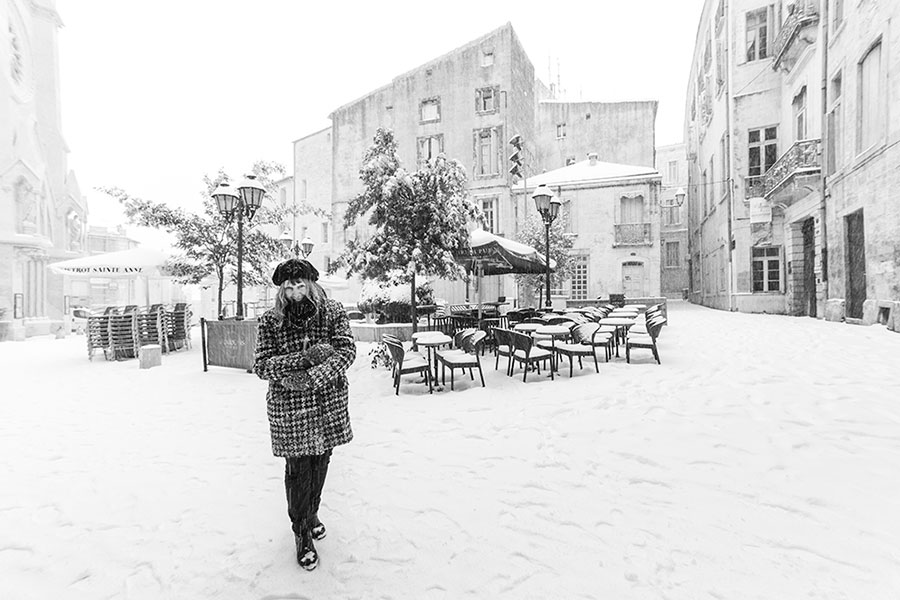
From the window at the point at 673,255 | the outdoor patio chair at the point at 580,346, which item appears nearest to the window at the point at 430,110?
the outdoor patio chair at the point at 580,346

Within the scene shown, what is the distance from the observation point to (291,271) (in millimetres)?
2387

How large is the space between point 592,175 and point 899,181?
15987mm

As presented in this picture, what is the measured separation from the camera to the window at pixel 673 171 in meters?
47.2

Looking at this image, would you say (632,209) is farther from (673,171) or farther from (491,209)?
(673,171)

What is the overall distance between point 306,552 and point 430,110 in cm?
2711

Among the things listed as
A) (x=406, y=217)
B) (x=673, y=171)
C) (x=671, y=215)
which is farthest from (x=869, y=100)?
(x=673, y=171)

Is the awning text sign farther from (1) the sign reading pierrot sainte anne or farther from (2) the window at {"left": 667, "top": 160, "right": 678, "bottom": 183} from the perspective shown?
(2) the window at {"left": 667, "top": 160, "right": 678, "bottom": 183}

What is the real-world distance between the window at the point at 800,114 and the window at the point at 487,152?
42.1ft

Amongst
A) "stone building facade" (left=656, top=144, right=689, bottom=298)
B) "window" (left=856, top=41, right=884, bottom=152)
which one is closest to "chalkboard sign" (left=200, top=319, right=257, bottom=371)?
"window" (left=856, top=41, right=884, bottom=152)

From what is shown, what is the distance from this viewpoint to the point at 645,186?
2430cm

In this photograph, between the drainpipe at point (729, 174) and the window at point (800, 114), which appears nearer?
the window at point (800, 114)

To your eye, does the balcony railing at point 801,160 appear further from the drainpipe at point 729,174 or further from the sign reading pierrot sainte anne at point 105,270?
the sign reading pierrot sainte anne at point 105,270

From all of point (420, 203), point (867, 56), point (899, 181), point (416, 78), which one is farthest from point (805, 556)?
point (416, 78)

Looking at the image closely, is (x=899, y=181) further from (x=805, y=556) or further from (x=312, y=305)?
(x=312, y=305)
